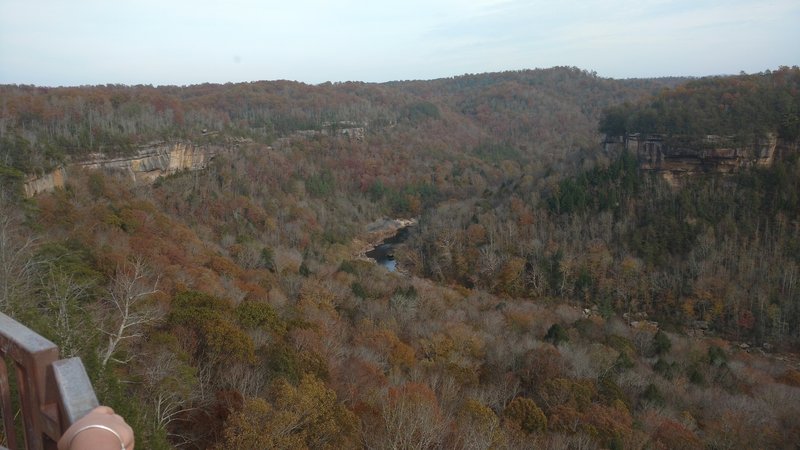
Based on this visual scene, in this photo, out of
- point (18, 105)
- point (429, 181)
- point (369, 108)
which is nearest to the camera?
point (18, 105)

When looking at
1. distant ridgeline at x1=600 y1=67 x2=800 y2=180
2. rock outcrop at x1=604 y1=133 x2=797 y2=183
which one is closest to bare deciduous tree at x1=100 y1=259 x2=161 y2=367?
rock outcrop at x1=604 y1=133 x2=797 y2=183

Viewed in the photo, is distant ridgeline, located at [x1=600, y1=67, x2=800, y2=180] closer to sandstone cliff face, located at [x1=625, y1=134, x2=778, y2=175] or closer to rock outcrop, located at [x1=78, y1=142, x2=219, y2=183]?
sandstone cliff face, located at [x1=625, y1=134, x2=778, y2=175]

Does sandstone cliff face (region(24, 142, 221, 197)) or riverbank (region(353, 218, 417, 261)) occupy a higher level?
sandstone cliff face (region(24, 142, 221, 197))

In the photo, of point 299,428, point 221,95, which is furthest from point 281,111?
point 299,428

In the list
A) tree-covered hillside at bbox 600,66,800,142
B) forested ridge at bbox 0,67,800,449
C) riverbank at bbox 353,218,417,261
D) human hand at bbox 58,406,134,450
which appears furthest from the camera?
riverbank at bbox 353,218,417,261

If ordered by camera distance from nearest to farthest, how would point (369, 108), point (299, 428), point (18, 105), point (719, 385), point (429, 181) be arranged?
point (299, 428)
point (719, 385)
point (18, 105)
point (429, 181)
point (369, 108)

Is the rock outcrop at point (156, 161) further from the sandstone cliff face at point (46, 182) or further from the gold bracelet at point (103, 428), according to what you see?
the gold bracelet at point (103, 428)

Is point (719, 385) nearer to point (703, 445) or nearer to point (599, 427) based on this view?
point (703, 445)
